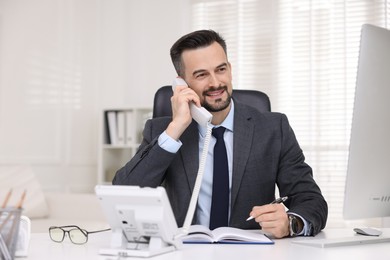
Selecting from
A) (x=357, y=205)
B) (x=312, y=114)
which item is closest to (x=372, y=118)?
(x=357, y=205)

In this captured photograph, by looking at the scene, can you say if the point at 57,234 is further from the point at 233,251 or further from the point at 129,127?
the point at 129,127

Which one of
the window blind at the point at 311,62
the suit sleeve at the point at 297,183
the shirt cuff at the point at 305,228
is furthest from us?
the window blind at the point at 311,62

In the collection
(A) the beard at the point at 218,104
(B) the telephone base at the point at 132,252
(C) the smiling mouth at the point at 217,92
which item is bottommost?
(B) the telephone base at the point at 132,252

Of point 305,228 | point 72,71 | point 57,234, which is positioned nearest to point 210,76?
point 305,228

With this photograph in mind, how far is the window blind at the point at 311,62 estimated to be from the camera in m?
4.14

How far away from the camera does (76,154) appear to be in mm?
4523

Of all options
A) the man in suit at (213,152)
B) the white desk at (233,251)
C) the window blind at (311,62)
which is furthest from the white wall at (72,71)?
the white desk at (233,251)

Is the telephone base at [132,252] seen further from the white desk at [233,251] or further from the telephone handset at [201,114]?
the telephone handset at [201,114]

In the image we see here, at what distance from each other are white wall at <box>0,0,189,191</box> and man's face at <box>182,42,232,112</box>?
226 centimetres

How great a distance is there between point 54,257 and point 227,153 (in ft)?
3.10

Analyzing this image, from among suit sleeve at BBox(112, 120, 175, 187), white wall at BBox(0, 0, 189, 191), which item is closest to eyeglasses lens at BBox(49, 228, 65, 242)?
suit sleeve at BBox(112, 120, 175, 187)

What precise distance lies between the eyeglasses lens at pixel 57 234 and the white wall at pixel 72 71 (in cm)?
256

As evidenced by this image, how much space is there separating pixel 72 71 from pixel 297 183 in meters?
3.03

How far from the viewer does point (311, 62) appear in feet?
14.0
